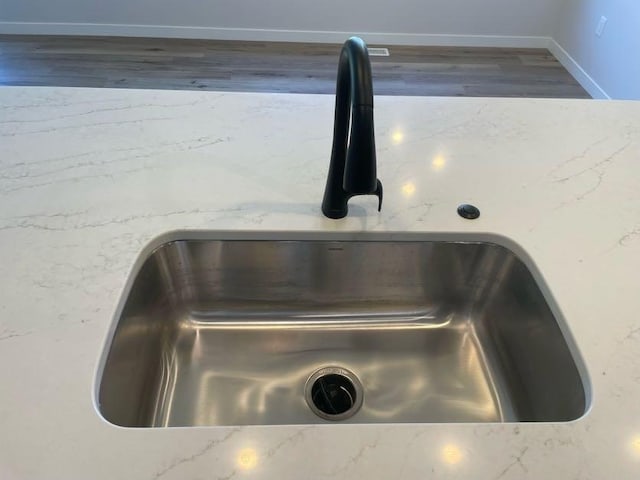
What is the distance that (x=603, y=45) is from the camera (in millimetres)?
3369

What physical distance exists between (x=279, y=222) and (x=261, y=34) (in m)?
3.54

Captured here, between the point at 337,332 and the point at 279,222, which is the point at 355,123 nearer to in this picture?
the point at 279,222

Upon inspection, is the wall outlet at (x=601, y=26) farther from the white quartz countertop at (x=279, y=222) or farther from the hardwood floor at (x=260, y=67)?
the white quartz countertop at (x=279, y=222)

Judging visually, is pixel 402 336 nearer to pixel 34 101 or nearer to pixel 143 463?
pixel 143 463

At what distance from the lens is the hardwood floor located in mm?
3381

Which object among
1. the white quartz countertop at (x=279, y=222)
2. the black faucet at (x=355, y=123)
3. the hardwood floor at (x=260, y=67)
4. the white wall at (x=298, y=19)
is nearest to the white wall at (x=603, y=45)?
the hardwood floor at (x=260, y=67)

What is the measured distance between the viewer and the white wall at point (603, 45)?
10.1 feet

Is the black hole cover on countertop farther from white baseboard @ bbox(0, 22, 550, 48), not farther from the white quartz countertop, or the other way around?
white baseboard @ bbox(0, 22, 550, 48)

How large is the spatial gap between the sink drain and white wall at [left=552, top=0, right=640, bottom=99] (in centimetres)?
299

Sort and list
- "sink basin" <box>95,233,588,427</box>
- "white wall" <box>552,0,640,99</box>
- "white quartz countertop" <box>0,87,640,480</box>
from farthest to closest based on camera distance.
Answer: "white wall" <box>552,0,640,99</box> → "sink basin" <box>95,233,588,427</box> → "white quartz countertop" <box>0,87,640,480</box>

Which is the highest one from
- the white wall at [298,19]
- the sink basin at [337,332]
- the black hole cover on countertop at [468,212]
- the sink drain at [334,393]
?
the black hole cover on countertop at [468,212]

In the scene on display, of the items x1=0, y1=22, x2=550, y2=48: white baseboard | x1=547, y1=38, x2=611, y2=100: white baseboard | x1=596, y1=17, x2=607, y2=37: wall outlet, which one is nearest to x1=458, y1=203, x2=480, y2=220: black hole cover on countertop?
x1=547, y1=38, x2=611, y2=100: white baseboard

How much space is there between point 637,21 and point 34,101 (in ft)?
10.8

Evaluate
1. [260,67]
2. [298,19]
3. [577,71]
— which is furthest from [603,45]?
[260,67]
